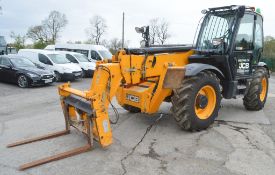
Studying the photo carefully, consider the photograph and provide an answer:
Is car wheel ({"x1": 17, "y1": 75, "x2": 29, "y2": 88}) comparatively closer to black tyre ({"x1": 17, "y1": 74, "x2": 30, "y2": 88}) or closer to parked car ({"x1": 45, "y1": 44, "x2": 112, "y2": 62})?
black tyre ({"x1": 17, "y1": 74, "x2": 30, "y2": 88})

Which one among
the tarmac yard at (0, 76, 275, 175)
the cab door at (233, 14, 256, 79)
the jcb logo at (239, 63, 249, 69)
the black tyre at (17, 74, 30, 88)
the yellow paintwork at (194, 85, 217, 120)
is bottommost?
the tarmac yard at (0, 76, 275, 175)

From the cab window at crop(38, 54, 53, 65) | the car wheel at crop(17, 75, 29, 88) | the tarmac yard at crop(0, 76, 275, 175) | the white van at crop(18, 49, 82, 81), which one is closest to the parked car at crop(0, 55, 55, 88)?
the car wheel at crop(17, 75, 29, 88)

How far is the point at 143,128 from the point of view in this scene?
6715 millimetres

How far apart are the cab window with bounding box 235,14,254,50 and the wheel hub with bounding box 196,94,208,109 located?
1.80 meters

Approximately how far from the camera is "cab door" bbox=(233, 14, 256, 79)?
7514 mm

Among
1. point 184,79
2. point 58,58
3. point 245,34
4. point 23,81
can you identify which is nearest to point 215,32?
point 245,34

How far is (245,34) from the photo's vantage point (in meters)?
7.70

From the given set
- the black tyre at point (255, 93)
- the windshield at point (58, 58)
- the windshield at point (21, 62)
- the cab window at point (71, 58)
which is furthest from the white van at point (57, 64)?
the black tyre at point (255, 93)

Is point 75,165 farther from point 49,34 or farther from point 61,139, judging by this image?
point 49,34

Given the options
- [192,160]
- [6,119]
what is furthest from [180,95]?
[6,119]

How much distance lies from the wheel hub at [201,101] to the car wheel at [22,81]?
1012 centimetres

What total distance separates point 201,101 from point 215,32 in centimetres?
208

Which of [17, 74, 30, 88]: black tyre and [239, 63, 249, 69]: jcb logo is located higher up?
[239, 63, 249, 69]: jcb logo

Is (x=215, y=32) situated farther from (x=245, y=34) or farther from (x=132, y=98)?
(x=132, y=98)
